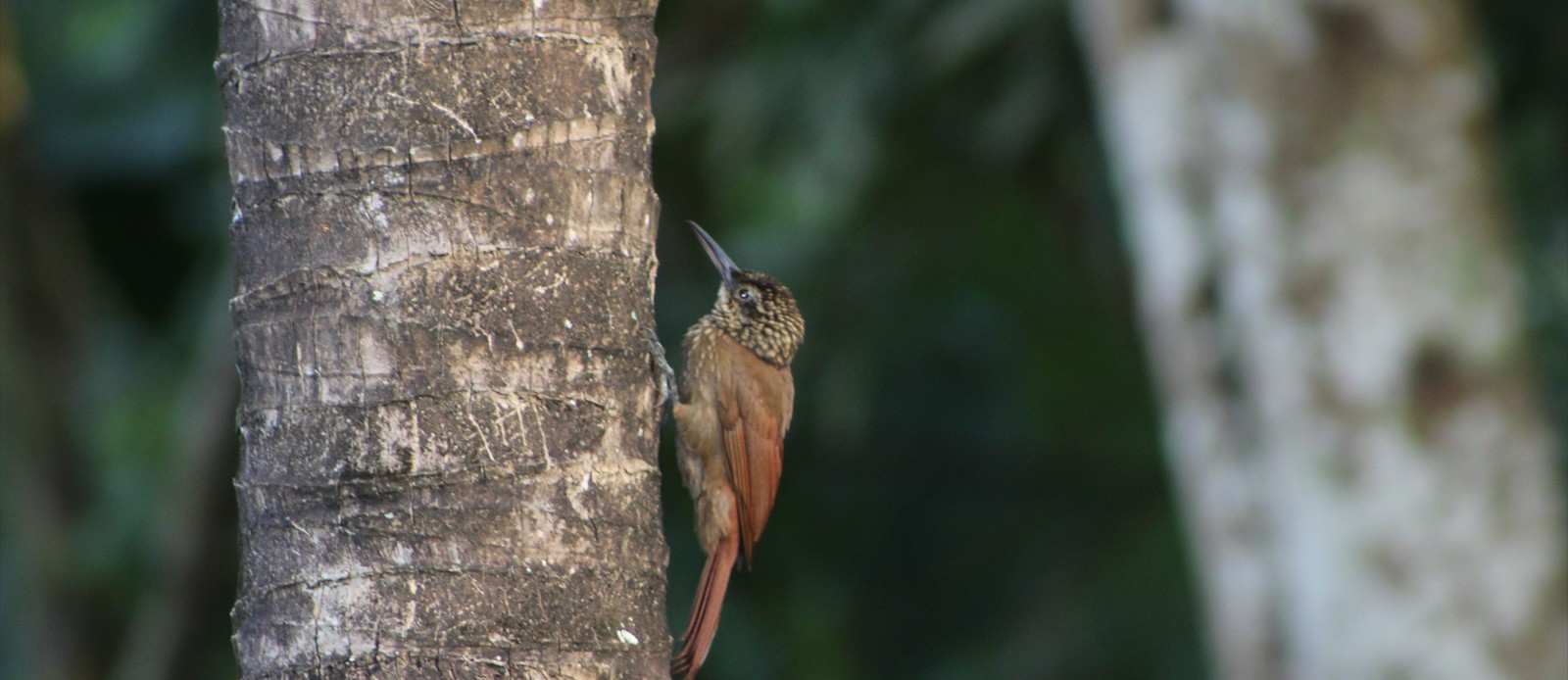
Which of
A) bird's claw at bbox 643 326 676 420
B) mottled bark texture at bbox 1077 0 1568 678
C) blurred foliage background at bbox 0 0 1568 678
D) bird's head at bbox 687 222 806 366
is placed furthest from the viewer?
blurred foliage background at bbox 0 0 1568 678

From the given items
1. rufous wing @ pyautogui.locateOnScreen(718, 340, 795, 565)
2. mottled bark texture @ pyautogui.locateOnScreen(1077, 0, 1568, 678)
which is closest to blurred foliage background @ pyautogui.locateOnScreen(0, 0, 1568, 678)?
mottled bark texture @ pyautogui.locateOnScreen(1077, 0, 1568, 678)

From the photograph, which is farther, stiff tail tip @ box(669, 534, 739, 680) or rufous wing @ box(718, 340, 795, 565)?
rufous wing @ box(718, 340, 795, 565)

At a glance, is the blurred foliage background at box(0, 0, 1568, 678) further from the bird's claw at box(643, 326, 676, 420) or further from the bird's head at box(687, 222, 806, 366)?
the bird's claw at box(643, 326, 676, 420)

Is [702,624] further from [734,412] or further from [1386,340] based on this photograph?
[1386,340]

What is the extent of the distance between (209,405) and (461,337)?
17.5ft

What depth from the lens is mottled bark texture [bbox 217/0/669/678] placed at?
2.26 m

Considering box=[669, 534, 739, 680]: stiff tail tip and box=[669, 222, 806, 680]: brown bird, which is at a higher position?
box=[669, 222, 806, 680]: brown bird

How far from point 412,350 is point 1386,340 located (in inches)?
168

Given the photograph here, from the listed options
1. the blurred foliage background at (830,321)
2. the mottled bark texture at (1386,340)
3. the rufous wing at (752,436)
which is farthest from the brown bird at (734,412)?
the blurred foliage background at (830,321)

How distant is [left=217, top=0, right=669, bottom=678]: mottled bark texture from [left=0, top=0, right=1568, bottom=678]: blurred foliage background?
476 cm

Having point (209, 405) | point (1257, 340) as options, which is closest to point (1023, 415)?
point (1257, 340)

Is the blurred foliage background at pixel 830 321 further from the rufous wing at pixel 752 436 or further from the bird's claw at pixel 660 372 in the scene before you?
the bird's claw at pixel 660 372

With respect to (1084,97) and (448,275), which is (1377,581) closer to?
(1084,97)

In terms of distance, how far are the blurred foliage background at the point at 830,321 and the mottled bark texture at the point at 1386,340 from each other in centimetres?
122
